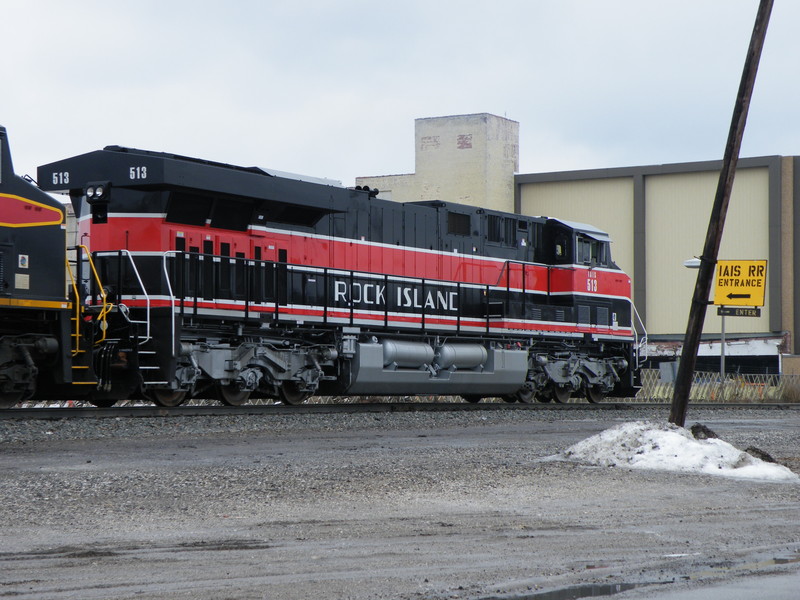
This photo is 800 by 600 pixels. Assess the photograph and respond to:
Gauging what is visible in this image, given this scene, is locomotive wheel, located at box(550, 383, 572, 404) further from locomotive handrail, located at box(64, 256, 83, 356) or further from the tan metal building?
the tan metal building

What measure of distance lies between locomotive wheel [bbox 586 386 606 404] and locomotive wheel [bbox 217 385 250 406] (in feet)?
35.4

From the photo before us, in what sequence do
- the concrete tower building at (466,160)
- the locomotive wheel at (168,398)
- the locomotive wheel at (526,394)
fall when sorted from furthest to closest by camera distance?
the concrete tower building at (466,160)
the locomotive wheel at (526,394)
the locomotive wheel at (168,398)

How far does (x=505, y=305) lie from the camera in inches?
934

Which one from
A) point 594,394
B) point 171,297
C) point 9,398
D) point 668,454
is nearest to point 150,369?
point 171,297

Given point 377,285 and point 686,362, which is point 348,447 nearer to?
point 686,362

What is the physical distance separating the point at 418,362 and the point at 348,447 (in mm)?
8662

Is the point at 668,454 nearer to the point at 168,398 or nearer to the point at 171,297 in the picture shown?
the point at 171,297

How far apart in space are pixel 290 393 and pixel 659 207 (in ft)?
115

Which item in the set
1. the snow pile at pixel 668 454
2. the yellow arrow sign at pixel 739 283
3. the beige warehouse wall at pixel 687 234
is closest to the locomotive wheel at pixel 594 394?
the yellow arrow sign at pixel 739 283

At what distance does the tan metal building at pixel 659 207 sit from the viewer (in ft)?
157

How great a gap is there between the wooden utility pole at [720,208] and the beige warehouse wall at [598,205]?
38167 millimetres

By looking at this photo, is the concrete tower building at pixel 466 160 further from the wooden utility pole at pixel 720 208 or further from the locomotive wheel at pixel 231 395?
the wooden utility pole at pixel 720 208

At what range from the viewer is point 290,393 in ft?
64.5

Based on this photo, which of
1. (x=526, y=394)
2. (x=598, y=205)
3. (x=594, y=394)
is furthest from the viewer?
(x=598, y=205)
